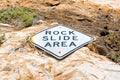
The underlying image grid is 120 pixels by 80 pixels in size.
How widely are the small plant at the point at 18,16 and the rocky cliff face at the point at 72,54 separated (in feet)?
0.52

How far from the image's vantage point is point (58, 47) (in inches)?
217

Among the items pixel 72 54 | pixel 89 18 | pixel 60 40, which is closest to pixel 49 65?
pixel 72 54

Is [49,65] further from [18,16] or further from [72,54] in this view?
[18,16]

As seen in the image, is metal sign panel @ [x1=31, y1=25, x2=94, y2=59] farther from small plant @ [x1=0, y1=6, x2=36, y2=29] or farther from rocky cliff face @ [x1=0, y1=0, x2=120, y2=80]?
small plant @ [x1=0, y1=6, x2=36, y2=29]

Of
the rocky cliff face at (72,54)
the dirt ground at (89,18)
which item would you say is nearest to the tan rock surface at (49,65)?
Answer: the rocky cliff face at (72,54)

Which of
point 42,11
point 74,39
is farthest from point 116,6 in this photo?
point 74,39

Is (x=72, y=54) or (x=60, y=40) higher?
(x=60, y=40)

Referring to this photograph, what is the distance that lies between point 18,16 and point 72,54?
1.70m

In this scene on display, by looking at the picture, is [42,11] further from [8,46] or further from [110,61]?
[110,61]

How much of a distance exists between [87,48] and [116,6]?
1837 millimetres

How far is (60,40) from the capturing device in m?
5.66

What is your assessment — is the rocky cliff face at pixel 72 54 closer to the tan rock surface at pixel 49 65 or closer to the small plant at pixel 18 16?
the tan rock surface at pixel 49 65

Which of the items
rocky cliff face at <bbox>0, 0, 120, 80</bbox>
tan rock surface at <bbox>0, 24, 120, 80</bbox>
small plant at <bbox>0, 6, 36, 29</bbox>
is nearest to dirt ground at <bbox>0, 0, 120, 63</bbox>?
rocky cliff face at <bbox>0, 0, 120, 80</bbox>

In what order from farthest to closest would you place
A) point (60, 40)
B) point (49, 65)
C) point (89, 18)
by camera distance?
point (89, 18) → point (60, 40) → point (49, 65)
